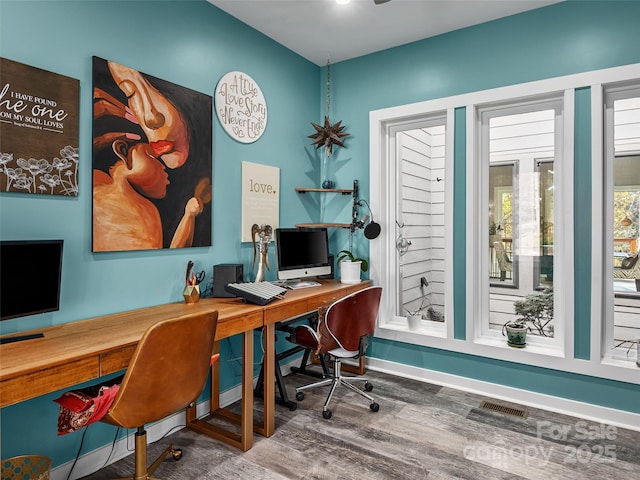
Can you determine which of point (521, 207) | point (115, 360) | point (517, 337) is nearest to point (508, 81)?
point (521, 207)

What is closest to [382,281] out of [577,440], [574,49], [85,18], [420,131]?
[420,131]

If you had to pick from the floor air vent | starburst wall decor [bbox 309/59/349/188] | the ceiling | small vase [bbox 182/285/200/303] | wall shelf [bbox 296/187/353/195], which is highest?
the ceiling

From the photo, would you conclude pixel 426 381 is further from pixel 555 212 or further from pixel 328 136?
pixel 328 136

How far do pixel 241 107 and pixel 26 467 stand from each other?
2453mm

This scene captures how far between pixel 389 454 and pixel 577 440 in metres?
1.16

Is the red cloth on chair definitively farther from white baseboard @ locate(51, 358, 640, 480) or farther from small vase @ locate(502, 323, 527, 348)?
small vase @ locate(502, 323, 527, 348)

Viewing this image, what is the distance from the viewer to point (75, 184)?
198 centimetres

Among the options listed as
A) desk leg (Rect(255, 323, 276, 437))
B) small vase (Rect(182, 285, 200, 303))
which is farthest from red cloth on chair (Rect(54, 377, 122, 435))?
desk leg (Rect(255, 323, 276, 437))

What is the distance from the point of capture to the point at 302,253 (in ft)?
10.4

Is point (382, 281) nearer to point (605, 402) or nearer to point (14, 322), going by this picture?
point (605, 402)

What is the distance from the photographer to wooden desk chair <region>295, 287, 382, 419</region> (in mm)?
2562

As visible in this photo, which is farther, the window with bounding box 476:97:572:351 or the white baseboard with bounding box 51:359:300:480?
the window with bounding box 476:97:572:351

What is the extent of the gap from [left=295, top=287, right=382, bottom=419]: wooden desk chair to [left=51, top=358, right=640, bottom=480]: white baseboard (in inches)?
27.3

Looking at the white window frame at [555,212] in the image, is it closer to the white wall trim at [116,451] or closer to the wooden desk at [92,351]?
the wooden desk at [92,351]
